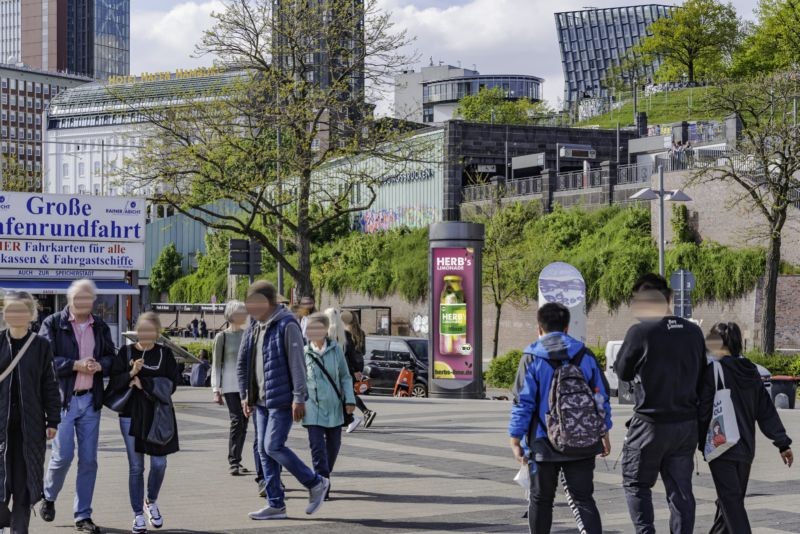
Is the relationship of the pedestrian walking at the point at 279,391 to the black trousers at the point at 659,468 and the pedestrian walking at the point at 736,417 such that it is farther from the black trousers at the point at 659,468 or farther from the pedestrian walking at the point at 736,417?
the pedestrian walking at the point at 736,417

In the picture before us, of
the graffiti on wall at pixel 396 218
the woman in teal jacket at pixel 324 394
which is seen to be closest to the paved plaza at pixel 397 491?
the woman in teal jacket at pixel 324 394

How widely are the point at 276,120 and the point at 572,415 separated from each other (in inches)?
926

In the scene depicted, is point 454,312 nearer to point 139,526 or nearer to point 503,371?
point 503,371

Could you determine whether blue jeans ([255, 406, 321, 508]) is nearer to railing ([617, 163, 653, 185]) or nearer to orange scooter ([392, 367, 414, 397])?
orange scooter ([392, 367, 414, 397])

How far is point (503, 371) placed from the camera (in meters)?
34.4

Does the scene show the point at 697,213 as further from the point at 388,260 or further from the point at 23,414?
the point at 23,414

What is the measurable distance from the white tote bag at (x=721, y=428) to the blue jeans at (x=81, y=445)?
4.50 meters

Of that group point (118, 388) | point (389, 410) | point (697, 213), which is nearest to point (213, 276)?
point (697, 213)

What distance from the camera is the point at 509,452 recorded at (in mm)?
15047

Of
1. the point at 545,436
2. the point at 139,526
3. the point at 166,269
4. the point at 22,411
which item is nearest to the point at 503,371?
the point at 139,526

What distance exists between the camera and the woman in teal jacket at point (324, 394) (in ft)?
36.4

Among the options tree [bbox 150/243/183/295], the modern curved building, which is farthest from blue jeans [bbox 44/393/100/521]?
the modern curved building

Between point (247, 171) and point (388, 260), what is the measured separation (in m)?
29.3

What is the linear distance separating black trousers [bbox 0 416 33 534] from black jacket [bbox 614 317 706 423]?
3852mm
